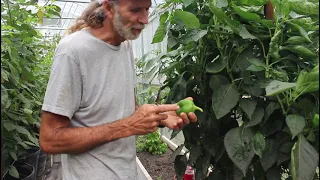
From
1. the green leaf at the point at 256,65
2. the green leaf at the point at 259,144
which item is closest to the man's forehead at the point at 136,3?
the green leaf at the point at 256,65

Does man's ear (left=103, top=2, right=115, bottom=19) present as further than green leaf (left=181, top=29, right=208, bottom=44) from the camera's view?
Yes

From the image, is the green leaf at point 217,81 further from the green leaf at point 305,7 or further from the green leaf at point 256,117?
the green leaf at point 305,7

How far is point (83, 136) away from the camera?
1408 mm

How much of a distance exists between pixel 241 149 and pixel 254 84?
293 mm

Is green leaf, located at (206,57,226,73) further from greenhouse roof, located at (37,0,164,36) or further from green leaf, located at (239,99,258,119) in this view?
greenhouse roof, located at (37,0,164,36)

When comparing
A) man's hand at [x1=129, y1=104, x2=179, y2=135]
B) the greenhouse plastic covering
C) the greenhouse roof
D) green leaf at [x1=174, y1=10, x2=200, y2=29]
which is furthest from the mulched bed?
the greenhouse roof

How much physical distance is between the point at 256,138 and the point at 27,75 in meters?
2.46

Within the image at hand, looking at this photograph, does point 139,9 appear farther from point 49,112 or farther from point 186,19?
point 49,112

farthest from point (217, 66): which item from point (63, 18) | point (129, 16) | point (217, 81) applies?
point (63, 18)

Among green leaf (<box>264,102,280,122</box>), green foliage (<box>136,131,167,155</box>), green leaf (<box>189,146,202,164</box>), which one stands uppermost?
green leaf (<box>264,102,280,122</box>)

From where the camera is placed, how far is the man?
4.58 feet

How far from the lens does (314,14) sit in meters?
1.29

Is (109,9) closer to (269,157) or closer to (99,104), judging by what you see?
(99,104)

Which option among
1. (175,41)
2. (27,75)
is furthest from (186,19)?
(27,75)
